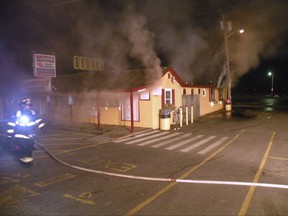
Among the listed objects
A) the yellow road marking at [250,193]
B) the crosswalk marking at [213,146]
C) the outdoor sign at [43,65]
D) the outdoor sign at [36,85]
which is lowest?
the yellow road marking at [250,193]

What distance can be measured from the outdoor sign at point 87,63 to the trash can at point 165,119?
7.32m

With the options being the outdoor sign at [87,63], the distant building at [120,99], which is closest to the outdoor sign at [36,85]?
the distant building at [120,99]

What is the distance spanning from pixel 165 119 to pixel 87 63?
8.09 m

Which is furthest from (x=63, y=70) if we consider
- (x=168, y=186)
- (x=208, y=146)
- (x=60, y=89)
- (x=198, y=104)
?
(x=168, y=186)

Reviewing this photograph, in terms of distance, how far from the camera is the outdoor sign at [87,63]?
19.8 meters

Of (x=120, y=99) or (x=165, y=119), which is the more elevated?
(x=120, y=99)

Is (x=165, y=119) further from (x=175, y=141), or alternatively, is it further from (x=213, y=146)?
(x=213, y=146)

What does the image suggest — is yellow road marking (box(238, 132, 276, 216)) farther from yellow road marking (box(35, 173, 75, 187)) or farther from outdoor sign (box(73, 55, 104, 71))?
outdoor sign (box(73, 55, 104, 71))

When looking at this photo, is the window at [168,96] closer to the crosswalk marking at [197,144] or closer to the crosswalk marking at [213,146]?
the crosswalk marking at [197,144]

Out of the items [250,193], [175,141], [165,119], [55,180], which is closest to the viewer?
[250,193]

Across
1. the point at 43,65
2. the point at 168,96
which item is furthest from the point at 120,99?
the point at 43,65

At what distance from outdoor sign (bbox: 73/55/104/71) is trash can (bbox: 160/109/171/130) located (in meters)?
7.32

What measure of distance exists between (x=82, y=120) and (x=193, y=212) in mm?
16351

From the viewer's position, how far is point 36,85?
2072 cm
